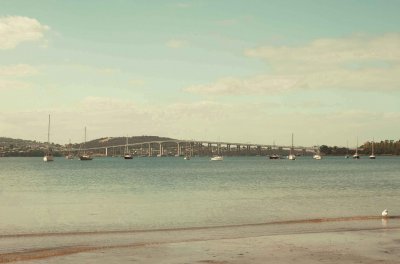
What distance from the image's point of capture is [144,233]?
1356 inches

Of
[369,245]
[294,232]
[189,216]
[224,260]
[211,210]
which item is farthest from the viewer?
[211,210]

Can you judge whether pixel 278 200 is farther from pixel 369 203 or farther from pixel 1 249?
pixel 1 249

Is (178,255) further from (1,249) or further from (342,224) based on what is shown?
(342,224)

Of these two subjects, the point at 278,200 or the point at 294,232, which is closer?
the point at 294,232

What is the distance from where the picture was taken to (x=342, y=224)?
3662cm

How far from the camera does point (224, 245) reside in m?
26.8

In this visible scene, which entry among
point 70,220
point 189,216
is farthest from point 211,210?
point 70,220

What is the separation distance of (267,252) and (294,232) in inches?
336

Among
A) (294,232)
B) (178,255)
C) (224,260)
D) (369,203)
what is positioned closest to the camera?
(224,260)

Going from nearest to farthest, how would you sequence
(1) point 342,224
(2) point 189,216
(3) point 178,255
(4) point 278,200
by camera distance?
(3) point 178,255, (1) point 342,224, (2) point 189,216, (4) point 278,200

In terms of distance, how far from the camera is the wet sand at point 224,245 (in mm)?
22969

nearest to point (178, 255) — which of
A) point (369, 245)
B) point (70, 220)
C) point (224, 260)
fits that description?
point (224, 260)

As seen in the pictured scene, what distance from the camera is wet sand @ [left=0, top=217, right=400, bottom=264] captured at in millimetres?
22969

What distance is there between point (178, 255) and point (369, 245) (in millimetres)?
9129
